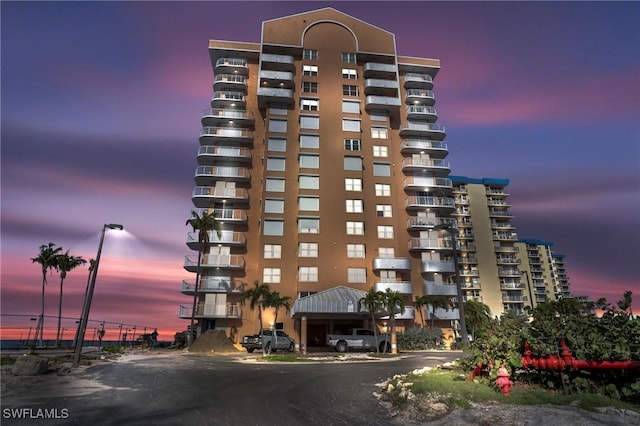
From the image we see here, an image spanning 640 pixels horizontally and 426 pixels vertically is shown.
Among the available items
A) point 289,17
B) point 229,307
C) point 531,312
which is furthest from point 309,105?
point 531,312

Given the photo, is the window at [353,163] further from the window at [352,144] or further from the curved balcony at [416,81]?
the curved balcony at [416,81]

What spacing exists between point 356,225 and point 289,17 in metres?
36.5

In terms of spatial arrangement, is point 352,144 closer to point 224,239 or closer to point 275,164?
point 275,164

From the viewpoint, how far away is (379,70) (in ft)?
195

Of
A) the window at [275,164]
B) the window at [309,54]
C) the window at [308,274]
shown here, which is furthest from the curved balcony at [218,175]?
the window at [309,54]

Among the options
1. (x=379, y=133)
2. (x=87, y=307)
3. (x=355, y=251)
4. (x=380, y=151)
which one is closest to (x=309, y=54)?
(x=379, y=133)

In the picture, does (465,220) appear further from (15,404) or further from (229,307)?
(15,404)

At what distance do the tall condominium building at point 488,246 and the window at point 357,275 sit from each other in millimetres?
41914

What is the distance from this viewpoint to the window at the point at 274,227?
50250mm

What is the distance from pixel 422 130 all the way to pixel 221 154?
31059mm

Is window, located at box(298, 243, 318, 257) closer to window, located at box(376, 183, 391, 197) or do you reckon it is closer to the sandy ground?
window, located at box(376, 183, 391, 197)

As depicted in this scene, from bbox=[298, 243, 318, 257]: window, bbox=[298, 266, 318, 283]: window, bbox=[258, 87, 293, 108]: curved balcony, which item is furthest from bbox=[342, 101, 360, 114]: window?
bbox=[298, 266, 318, 283]: window

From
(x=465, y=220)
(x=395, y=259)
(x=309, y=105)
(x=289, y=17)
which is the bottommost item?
(x=395, y=259)

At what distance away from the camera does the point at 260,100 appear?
5662 centimetres
